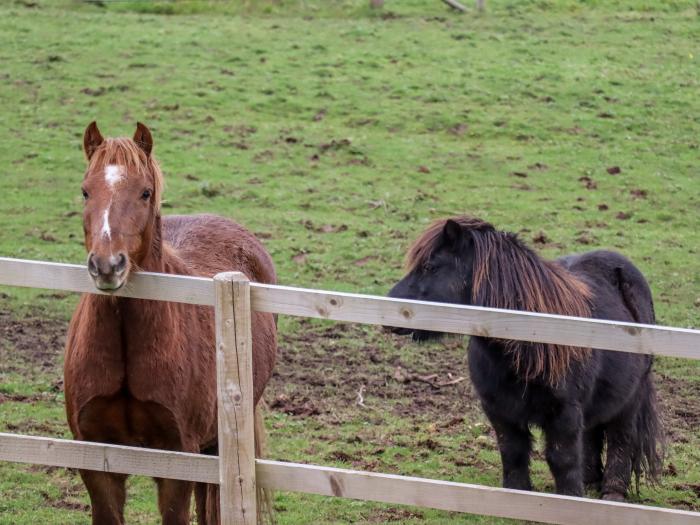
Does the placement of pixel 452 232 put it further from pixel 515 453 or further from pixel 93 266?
pixel 93 266

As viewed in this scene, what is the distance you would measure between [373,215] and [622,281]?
213 inches

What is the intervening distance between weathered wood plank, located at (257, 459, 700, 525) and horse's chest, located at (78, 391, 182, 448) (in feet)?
2.34

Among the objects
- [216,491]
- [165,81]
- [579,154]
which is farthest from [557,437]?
[165,81]

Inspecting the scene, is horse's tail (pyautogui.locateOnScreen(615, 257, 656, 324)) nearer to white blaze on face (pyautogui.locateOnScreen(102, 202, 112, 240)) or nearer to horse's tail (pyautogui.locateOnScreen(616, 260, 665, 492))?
horse's tail (pyautogui.locateOnScreen(616, 260, 665, 492))

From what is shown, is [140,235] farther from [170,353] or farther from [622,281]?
[622,281]

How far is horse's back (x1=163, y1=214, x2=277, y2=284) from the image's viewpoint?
5695mm

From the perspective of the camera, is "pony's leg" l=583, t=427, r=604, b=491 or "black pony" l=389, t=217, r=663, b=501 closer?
"black pony" l=389, t=217, r=663, b=501

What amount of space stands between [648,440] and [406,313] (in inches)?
127

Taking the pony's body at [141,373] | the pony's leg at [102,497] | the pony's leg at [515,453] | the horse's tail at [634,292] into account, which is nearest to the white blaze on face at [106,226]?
the pony's body at [141,373]

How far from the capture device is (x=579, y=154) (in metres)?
13.7

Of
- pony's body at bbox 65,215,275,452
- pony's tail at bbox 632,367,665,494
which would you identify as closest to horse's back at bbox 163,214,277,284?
pony's body at bbox 65,215,275,452

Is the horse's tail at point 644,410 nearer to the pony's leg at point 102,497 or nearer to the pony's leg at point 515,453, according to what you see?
the pony's leg at point 515,453

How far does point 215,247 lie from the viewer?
5.97m

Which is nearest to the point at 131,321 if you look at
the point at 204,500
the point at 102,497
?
the point at 102,497
